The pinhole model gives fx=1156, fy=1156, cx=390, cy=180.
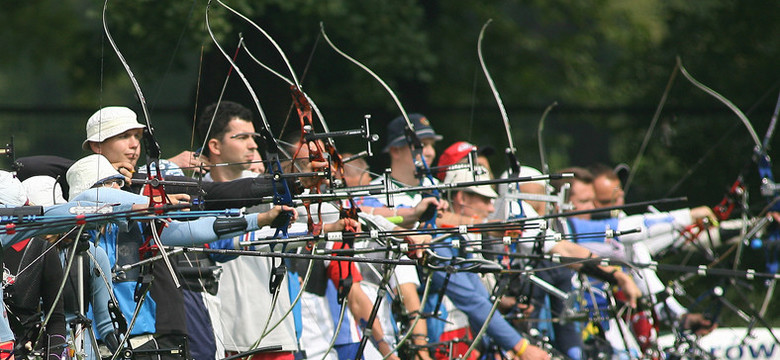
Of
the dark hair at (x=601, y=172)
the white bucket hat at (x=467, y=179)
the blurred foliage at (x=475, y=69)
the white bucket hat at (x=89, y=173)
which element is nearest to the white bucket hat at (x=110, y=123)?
the white bucket hat at (x=89, y=173)

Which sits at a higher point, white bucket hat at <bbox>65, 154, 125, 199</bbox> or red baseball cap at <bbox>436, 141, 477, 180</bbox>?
white bucket hat at <bbox>65, 154, 125, 199</bbox>

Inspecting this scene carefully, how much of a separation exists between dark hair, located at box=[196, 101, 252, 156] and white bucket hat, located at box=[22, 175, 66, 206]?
3.00ft

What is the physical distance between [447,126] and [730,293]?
395 centimetres

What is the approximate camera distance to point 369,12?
11.8m

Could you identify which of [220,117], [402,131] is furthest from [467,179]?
[220,117]

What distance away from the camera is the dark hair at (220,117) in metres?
5.69

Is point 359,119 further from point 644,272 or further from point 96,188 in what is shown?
point 96,188

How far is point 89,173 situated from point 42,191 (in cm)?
37

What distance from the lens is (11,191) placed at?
4.40 metres

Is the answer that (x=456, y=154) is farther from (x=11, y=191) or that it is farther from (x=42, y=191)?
(x=11, y=191)

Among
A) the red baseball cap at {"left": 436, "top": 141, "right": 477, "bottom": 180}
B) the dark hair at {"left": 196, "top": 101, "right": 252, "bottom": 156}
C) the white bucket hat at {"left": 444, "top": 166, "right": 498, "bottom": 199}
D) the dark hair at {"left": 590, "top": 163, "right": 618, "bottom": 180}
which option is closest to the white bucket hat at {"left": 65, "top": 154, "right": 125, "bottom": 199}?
the dark hair at {"left": 196, "top": 101, "right": 252, "bottom": 156}

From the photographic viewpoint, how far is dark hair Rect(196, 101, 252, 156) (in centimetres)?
569

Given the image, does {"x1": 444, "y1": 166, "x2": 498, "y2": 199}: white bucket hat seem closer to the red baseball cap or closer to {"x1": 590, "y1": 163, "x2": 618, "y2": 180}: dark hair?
the red baseball cap

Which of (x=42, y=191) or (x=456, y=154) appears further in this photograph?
(x=456, y=154)
